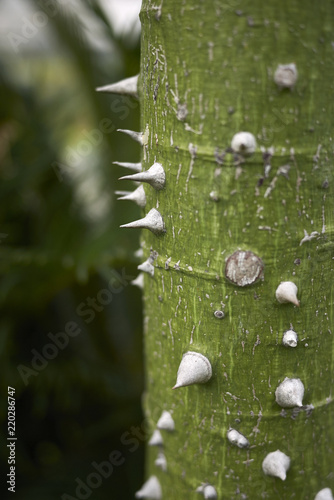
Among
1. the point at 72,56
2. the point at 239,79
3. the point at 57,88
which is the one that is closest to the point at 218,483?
the point at 239,79

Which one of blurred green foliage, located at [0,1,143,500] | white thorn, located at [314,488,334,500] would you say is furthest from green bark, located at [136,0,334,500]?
blurred green foliage, located at [0,1,143,500]

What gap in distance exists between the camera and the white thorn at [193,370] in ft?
1.51

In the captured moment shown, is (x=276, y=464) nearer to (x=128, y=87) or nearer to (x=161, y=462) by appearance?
(x=161, y=462)

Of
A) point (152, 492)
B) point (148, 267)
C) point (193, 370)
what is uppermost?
point (148, 267)

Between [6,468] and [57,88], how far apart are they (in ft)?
4.23

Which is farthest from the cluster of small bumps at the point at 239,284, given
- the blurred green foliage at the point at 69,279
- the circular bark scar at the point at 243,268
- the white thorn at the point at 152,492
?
the blurred green foliage at the point at 69,279

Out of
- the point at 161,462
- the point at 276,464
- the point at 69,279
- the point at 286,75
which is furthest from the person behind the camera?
the point at 69,279

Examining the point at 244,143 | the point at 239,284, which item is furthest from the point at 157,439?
the point at 244,143

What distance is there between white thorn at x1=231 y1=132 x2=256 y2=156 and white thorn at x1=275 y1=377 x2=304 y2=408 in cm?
24

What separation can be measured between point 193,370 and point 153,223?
0.51 feet

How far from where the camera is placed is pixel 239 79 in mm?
395

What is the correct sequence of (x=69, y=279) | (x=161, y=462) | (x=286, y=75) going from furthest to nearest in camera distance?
1. (x=69, y=279)
2. (x=161, y=462)
3. (x=286, y=75)

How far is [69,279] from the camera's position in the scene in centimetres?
111

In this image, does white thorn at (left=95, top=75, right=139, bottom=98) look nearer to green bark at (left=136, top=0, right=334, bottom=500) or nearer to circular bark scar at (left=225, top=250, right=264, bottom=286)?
green bark at (left=136, top=0, right=334, bottom=500)
